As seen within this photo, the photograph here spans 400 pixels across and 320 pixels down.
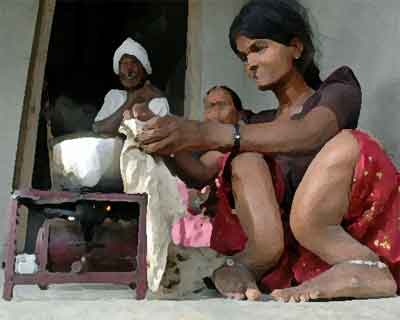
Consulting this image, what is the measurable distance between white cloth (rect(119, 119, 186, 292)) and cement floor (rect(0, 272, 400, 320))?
0.40 feet

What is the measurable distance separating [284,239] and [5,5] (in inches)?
84.9

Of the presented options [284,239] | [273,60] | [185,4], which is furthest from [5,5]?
[284,239]

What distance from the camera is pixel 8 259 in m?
1.15

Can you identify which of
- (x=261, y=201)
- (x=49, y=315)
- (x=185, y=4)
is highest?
(x=185, y=4)

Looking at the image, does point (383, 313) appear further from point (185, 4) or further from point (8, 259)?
point (185, 4)

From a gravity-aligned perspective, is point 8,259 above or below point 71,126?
below

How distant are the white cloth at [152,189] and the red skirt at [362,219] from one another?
0.15m

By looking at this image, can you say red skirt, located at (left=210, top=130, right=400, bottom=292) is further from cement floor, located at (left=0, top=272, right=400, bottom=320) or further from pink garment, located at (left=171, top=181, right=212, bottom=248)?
pink garment, located at (left=171, top=181, right=212, bottom=248)

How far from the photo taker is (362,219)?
1247 millimetres

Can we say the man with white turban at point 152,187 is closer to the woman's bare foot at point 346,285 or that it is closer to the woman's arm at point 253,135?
the woman's arm at point 253,135

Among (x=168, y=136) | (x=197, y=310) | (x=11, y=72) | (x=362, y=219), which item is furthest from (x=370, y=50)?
(x=11, y=72)

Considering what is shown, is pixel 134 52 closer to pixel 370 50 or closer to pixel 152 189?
pixel 370 50

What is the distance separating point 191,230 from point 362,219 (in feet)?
2.56

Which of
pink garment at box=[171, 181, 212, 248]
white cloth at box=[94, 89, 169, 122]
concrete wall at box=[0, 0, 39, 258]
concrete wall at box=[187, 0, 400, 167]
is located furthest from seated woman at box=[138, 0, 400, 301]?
concrete wall at box=[0, 0, 39, 258]
